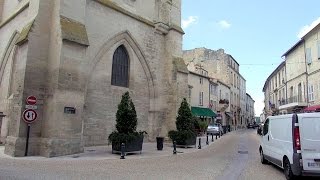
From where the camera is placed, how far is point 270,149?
30.9ft

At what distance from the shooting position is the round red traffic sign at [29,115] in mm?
11398

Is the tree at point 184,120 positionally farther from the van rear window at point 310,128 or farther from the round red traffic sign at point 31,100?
the van rear window at point 310,128

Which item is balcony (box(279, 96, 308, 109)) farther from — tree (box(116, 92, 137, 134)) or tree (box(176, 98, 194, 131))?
tree (box(116, 92, 137, 134))

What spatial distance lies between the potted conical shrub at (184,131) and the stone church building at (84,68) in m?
2.29

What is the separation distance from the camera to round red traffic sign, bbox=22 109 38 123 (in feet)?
37.4

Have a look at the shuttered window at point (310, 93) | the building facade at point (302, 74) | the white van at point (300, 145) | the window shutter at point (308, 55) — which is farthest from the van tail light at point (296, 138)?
the window shutter at point (308, 55)

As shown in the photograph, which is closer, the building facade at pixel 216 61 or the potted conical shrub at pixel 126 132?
the potted conical shrub at pixel 126 132

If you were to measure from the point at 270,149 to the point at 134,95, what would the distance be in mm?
10532

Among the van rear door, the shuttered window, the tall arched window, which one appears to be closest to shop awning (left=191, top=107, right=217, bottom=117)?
the shuttered window

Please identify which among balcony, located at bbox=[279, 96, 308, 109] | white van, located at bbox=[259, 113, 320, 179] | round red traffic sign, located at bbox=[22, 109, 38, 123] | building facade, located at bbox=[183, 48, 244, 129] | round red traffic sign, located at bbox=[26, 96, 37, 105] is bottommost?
white van, located at bbox=[259, 113, 320, 179]

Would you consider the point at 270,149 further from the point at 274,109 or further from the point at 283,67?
the point at 274,109

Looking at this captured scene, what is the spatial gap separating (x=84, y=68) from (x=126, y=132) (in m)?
3.43

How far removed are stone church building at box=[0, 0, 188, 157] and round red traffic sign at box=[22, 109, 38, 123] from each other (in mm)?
636

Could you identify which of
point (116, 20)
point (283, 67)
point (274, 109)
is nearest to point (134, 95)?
point (116, 20)
